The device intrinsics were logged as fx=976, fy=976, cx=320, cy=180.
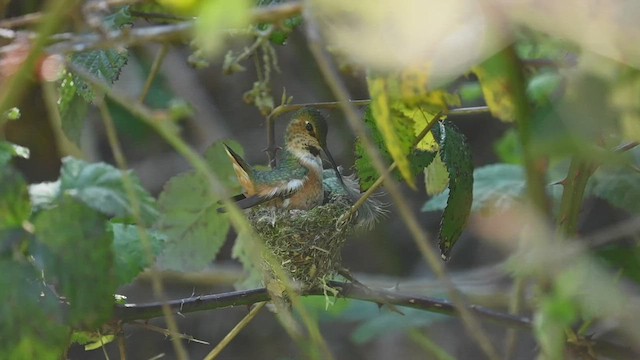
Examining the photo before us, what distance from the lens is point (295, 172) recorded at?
2.20 meters

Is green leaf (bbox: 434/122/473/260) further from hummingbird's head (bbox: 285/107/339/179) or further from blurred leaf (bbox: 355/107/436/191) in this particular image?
hummingbird's head (bbox: 285/107/339/179)

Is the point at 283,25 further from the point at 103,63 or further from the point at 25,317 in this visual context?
the point at 25,317

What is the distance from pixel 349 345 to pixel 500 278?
0.84m

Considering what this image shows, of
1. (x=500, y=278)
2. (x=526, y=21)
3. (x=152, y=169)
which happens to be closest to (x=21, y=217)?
(x=526, y=21)

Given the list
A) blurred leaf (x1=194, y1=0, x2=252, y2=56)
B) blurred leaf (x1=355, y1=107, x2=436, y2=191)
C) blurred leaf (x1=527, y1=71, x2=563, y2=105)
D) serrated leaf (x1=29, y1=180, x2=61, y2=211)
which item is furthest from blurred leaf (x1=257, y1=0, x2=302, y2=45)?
blurred leaf (x1=194, y1=0, x2=252, y2=56)

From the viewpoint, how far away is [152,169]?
14.2ft

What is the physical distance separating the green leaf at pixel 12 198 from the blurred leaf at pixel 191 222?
92 centimetres

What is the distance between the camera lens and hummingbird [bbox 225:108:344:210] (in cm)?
207

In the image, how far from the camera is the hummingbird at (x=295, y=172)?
2.07 m

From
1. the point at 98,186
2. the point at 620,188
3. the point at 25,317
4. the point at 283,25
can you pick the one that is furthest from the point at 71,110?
the point at 620,188

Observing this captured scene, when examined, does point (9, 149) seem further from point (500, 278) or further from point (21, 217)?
point (500, 278)

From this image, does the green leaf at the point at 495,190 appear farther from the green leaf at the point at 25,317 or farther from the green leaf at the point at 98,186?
the green leaf at the point at 25,317

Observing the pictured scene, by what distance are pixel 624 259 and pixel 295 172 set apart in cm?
84

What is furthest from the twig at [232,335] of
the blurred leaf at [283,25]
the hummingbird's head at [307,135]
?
the hummingbird's head at [307,135]
